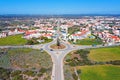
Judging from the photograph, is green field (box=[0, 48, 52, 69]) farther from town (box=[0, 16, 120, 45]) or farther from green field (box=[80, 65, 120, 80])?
town (box=[0, 16, 120, 45])

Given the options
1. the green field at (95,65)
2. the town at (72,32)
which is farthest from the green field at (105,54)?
the town at (72,32)

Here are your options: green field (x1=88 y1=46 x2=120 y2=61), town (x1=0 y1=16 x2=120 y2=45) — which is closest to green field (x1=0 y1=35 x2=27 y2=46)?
town (x1=0 y1=16 x2=120 y2=45)

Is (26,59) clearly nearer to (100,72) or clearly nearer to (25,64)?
(25,64)

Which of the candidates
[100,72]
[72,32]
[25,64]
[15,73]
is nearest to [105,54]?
[100,72]

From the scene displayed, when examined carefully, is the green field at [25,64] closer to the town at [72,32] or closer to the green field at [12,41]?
the green field at [12,41]

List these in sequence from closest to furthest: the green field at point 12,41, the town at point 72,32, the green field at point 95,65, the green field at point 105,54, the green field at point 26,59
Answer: the green field at point 95,65 < the green field at point 26,59 < the green field at point 105,54 < the green field at point 12,41 < the town at point 72,32

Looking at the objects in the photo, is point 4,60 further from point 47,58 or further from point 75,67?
point 75,67

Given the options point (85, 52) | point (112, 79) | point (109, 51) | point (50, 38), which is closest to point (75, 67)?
point (112, 79)
